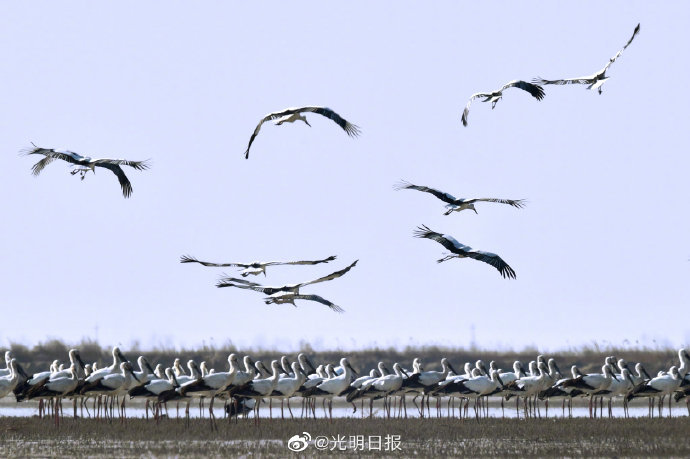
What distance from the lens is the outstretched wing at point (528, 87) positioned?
2700 cm

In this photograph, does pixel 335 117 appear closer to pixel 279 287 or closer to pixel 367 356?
pixel 279 287

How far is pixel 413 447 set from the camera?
26281 millimetres

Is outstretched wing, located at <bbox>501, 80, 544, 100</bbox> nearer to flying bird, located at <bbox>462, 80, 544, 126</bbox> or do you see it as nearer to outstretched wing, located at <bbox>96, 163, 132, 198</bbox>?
flying bird, located at <bbox>462, 80, 544, 126</bbox>

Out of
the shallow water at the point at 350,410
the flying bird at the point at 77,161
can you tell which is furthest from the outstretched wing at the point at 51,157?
the shallow water at the point at 350,410

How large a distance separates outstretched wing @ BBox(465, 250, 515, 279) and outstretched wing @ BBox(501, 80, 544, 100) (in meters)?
3.64

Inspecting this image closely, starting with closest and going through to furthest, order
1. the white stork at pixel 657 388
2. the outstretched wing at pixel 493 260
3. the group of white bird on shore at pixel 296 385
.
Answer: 1. the outstretched wing at pixel 493 260
2. the group of white bird on shore at pixel 296 385
3. the white stork at pixel 657 388

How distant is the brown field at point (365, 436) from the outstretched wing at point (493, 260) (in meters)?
3.16

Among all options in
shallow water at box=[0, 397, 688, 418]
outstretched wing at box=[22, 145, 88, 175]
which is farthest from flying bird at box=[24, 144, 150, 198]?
shallow water at box=[0, 397, 688, 418]

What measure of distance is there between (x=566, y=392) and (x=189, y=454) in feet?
45.7

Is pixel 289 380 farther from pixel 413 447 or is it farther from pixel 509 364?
pixel 509 364

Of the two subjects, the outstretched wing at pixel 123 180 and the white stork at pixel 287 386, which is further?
the white stork at pixel 287 386

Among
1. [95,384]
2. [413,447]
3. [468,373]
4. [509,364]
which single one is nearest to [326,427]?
[413,447]

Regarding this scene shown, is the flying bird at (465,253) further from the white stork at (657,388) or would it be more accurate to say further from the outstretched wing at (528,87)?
the white stork at (657,388)

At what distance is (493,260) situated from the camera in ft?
81.5
